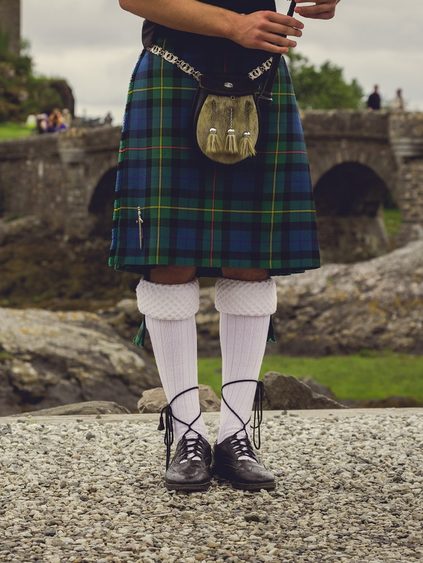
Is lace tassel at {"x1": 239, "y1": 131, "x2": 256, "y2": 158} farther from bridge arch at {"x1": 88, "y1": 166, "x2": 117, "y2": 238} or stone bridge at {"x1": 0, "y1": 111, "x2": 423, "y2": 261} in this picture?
bridge arch at {"x1": 88, "y1": 166, "x2": 117, "y2": 238}

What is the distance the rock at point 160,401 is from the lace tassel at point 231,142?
81.9 inches

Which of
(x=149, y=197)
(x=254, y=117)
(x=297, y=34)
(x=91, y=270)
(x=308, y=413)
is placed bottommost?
(x=91, y=270)

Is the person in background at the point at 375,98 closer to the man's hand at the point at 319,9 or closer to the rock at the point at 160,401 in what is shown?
the rock at the point at 160,401

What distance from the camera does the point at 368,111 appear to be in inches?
1040

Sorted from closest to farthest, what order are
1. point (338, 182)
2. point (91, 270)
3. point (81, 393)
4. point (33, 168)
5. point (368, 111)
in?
point (81, 393)
point (368, 111)
point (338, 182)
point (91, 270)
point (33, 168)

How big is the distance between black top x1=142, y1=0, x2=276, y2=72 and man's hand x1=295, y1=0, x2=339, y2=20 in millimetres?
157

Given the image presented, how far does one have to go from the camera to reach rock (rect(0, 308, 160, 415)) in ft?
32.9

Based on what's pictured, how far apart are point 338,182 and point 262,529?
26302 mm

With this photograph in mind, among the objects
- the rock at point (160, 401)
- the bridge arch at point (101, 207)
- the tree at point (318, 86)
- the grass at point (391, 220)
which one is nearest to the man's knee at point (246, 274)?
the rock at point (160, 401)

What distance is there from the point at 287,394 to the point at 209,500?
2507 millimetres

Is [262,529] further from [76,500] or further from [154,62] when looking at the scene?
[154,62]

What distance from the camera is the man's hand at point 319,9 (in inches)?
147

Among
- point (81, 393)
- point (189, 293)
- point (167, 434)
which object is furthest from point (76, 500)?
point (81, 393)

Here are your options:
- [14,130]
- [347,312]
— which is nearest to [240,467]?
[347,312]
